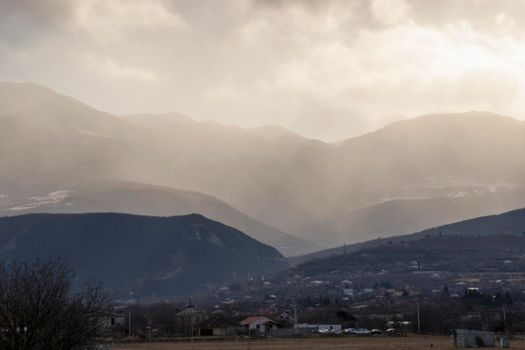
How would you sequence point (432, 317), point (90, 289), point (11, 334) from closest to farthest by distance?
point (11, 334) < point (90, 289) < point (432, 317)

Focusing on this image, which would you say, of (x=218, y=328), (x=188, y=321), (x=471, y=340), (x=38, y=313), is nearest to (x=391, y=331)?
(x=218, y=328)

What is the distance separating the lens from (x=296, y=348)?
271 ft

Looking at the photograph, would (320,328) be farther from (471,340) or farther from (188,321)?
(471,340)

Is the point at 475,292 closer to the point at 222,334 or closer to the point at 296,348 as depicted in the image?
the point at 222,334

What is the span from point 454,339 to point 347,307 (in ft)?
315

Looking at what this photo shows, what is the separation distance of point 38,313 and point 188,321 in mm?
118055

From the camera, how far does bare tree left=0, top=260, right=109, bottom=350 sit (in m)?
Answer: 33.7

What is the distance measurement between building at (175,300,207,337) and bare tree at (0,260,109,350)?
90.4m

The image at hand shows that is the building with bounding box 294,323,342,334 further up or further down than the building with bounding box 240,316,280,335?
further down

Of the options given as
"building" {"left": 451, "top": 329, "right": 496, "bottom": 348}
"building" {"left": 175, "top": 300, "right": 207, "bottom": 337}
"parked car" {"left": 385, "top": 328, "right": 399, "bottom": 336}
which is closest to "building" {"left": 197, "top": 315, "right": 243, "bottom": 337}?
"building" {"left": 175, "top": 300, "right": 207, "bottom": 337}

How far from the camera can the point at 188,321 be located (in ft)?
493

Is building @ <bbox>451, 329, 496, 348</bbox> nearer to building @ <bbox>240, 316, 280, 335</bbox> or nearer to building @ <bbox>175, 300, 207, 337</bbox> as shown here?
building @ <bbox>240, 316, 280, 335</bbox>

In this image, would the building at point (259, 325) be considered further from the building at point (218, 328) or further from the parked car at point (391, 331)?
the parked car at point (391, 331)

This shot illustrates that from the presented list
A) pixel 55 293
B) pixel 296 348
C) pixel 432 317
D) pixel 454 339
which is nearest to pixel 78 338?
pixel 55 293
